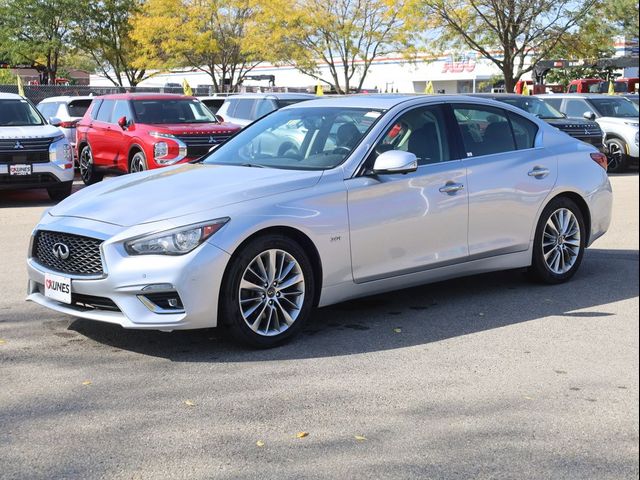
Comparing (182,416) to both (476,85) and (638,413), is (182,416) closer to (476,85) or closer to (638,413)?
(638,413)

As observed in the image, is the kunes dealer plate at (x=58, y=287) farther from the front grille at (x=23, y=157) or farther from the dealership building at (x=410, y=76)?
the dealership building at (x=410, y=76)

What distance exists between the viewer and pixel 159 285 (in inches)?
210

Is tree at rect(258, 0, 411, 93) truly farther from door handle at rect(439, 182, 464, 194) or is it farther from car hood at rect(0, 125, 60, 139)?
door handle at rect(439, 182, 464, 194)

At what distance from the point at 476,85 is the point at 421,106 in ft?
214

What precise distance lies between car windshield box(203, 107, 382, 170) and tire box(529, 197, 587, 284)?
1.79m

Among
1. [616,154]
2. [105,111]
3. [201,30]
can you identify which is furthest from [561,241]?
[201,30]

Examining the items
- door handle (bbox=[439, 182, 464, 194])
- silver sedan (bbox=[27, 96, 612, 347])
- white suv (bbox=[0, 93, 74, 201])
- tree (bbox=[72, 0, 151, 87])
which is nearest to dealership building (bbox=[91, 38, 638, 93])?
tree (bbox=[72, 0, 151, 87])

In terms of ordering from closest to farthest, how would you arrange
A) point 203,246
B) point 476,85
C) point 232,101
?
point 203,246, point 232,101, point 476,85

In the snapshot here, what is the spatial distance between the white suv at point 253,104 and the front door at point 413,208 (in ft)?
39.8

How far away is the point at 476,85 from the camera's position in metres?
70.2

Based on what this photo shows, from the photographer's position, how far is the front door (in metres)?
6.15

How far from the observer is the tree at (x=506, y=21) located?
28.3 m

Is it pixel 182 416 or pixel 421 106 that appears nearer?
pixel 182 416

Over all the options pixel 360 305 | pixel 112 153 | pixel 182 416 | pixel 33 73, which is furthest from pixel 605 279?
pixel 33 73
